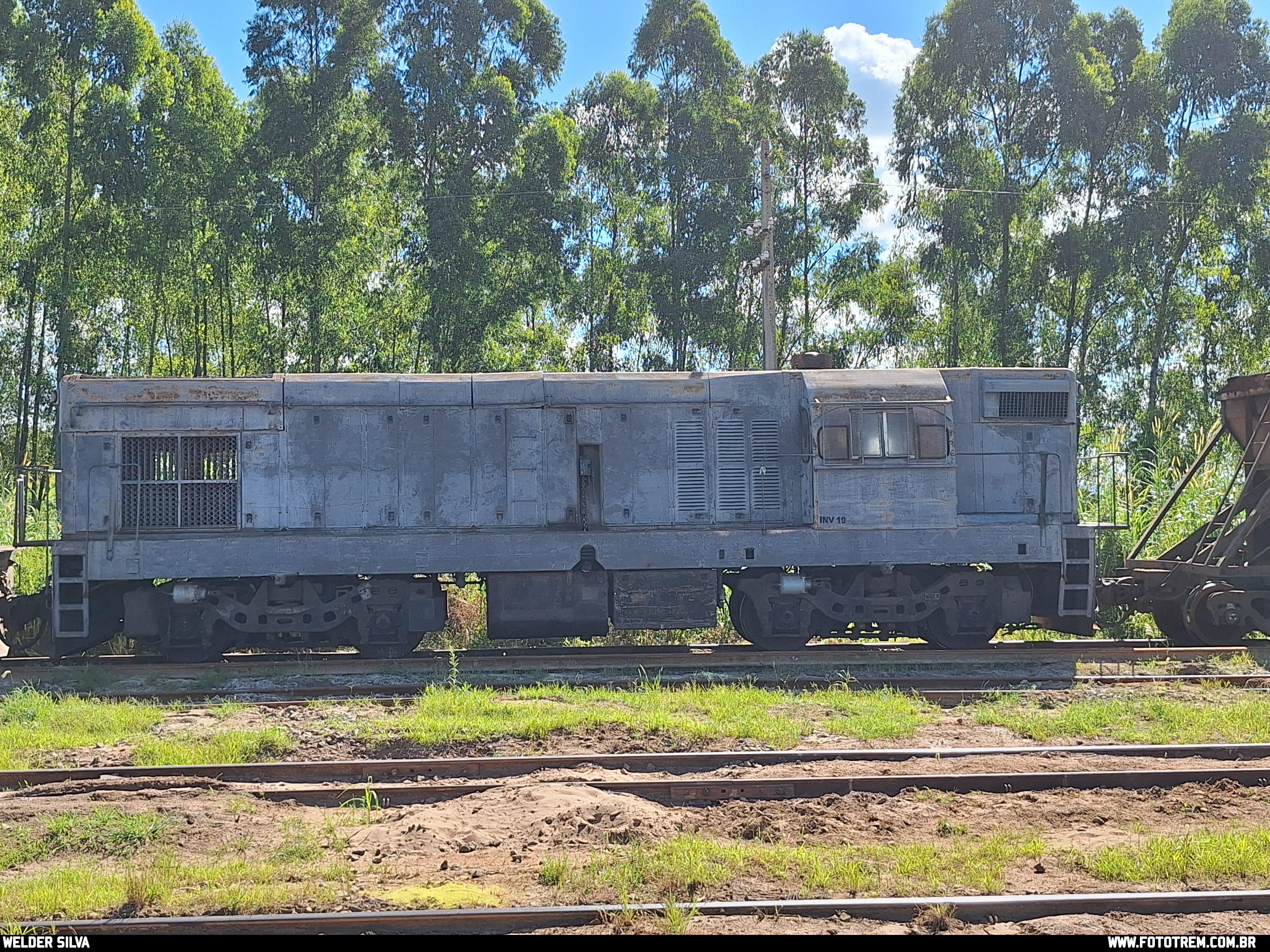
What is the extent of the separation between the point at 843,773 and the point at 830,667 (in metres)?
4.06

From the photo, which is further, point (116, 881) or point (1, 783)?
point (1, 783)

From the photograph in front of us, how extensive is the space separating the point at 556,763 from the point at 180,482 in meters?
6.22

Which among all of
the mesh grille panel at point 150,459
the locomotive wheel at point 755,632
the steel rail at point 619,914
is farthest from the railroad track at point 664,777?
the mesh grille panel at point 150,459

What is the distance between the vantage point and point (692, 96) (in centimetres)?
2564

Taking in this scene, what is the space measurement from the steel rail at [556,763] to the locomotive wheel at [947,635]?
13.9ft

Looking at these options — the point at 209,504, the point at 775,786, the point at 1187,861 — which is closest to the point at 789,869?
the point at 775,786

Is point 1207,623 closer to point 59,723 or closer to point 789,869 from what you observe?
point 789,869

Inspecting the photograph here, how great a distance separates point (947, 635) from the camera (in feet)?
38.4

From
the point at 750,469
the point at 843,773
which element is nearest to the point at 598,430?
the point at 750,469

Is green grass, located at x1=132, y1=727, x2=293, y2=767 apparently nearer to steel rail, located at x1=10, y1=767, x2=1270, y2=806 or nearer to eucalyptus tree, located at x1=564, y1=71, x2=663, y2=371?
steel rail, located at x1=10, y1=767, x2=1270, y2=806

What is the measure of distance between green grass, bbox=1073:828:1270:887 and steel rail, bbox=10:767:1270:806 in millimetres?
1157

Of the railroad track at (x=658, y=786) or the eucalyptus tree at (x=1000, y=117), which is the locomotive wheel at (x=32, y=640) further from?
the eucalyptus tree at (x=1000, y=117)

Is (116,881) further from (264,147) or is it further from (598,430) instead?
(264,147)

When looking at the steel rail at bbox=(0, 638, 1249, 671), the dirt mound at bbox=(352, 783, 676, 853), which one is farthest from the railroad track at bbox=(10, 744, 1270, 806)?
the steel rail at bbox=(0, 638, 1249, 671)
